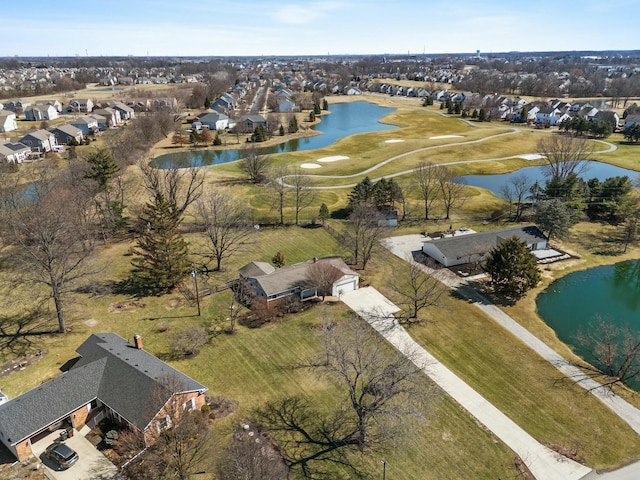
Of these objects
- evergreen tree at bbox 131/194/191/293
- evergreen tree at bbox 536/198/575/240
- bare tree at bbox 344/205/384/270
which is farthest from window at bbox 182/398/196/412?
evergreen tree at bbox 536/198/575/240

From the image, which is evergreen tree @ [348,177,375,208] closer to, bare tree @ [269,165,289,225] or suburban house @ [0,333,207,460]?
bare tree @ [269,165,289,225]

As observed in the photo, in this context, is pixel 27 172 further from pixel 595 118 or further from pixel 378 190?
pixel 595 118

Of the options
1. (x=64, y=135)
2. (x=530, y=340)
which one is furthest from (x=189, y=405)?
(x=64, y=135)

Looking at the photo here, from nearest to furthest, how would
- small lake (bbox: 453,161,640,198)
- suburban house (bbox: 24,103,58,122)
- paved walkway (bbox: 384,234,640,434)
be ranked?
paved walkway (bbox: 384,234,640,434)
small lake (bbox: 453,161,640,198)
suburban house (bbox: 24,103,58,122)

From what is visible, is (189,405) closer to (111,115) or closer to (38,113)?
(111,115)

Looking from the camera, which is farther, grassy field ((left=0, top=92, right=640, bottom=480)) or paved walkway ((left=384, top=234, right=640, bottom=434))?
paved walkway ((left=384, top=234, right=640, bottom=434))

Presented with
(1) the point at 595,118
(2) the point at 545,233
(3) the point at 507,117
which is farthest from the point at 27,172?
(1) the point at 595,118

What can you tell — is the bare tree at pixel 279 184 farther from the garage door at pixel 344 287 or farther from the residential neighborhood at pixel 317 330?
the garage door at pixel 344 287
